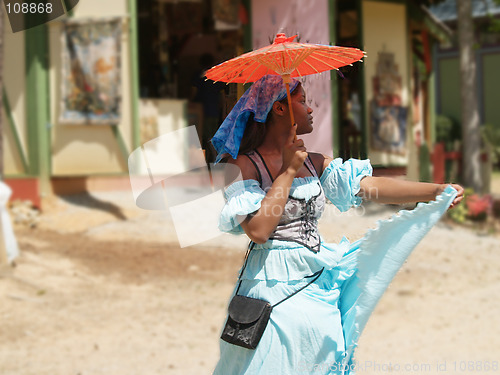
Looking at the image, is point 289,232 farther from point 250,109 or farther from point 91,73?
point 91,73

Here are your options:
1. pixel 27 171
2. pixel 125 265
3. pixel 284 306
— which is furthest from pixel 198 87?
pixel 27 171

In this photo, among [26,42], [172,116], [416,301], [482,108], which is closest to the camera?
[416,301]

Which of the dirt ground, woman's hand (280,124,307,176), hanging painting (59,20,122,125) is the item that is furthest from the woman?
hanging painting (59,20,122,125)

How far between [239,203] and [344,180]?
1.83 feet

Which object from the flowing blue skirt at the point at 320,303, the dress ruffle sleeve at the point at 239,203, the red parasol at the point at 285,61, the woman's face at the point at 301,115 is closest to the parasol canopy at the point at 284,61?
the red parasol at the point at 285,61

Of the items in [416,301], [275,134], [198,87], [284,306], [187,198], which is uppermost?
[198,87]

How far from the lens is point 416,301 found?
5.94 m

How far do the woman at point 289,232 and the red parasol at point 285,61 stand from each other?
3.5 inches

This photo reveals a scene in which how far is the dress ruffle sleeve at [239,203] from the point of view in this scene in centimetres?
229

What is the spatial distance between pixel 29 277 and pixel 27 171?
10.3ft

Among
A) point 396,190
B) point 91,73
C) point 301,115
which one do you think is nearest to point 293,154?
point 301,115

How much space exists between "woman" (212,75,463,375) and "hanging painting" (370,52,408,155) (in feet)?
30.5

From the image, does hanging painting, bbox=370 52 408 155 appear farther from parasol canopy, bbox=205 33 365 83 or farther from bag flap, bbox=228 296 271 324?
bag flap, bbox=228 296 271 324

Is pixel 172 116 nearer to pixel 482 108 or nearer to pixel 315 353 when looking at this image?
pixel 315 353
